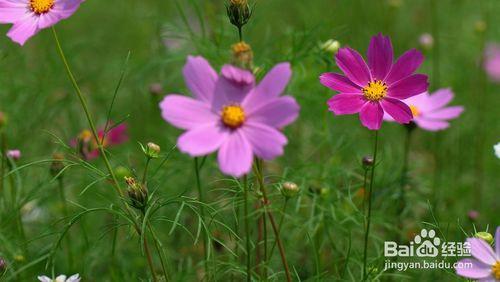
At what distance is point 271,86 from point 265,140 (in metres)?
0.09

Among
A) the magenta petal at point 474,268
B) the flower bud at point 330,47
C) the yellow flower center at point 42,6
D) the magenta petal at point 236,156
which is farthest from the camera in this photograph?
the flower bud at point 330,47

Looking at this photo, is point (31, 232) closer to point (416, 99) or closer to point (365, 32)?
point (416, 99)

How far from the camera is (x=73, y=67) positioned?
253 cm

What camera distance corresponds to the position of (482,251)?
1.00 m

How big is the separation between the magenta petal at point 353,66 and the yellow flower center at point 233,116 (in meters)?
0.24

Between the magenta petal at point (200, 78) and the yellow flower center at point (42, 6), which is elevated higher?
the yellow flower center at point (42, 6)

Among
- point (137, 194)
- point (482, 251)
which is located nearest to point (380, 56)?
point (482, 251)

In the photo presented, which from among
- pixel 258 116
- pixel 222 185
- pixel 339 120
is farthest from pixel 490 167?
pixel 258 116

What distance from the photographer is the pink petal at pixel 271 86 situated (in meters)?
0.92

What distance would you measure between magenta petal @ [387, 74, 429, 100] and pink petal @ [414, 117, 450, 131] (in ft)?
1.94

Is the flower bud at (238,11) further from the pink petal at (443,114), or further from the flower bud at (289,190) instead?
the pink petal at (443,114)

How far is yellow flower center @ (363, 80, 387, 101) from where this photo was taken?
1095mm

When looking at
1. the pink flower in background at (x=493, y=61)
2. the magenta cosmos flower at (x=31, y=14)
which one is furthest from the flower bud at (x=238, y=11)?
the pink flower in background at (x=493, y=61)

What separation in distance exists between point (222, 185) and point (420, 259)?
71 cm
